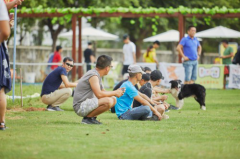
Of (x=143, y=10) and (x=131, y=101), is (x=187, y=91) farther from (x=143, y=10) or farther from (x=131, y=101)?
(x=143, y=10)

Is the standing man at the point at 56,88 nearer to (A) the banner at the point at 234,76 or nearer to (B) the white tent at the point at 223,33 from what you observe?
(A) the banner at the point at 234,76

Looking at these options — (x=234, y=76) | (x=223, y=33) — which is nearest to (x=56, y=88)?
(x=234, y=76)

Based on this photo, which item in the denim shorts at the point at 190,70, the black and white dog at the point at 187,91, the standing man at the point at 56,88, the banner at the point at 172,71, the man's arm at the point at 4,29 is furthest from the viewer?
the banner at the point at 172,71

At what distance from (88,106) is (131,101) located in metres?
1.32

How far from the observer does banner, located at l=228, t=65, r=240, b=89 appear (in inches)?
814

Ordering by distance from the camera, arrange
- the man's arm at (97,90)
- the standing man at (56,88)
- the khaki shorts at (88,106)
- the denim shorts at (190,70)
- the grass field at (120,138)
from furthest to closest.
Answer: the denim shorts at (190,70) < the standing man at (56,88) < the khaki shorts at (88,106) < the man's arm at (97,90) < the grass field at (120,138)

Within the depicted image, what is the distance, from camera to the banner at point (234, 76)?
20672mm

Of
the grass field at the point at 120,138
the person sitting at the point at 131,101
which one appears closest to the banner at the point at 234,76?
the grass field at the point at 120,138

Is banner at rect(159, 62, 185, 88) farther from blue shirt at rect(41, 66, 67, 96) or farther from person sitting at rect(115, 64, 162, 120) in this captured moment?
person sitting at rect(115, 64, 162, 120)

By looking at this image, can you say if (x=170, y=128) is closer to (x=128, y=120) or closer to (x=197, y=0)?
(x=128, y=120)

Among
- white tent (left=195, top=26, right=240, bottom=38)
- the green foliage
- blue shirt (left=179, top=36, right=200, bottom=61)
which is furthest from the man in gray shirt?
white tent (left=195, top=26, right=240, bottom=38)

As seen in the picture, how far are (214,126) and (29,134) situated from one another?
3479mm

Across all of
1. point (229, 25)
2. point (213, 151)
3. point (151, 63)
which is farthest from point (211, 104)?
point (229, 25)

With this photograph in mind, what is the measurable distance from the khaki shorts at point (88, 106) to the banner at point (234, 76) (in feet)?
42.4
